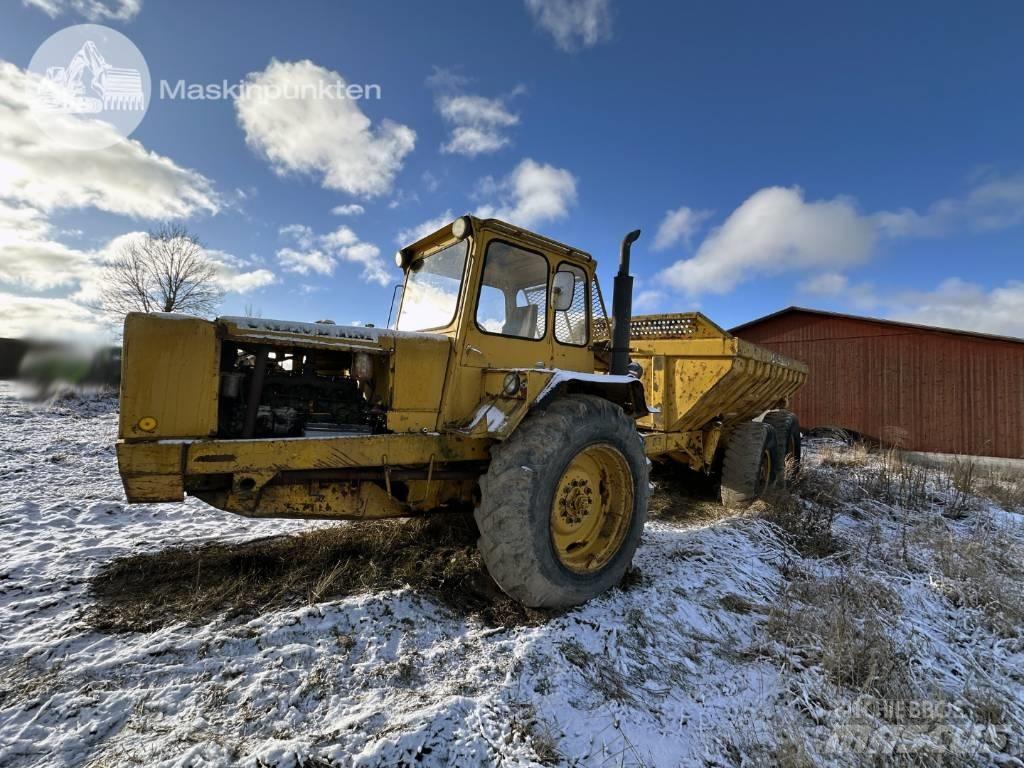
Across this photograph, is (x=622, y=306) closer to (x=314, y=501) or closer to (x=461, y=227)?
(x=461, y=227)

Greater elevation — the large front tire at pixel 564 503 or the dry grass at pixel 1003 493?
the large front tire at pixel 564 503

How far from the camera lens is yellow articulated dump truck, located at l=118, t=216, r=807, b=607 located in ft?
8.64

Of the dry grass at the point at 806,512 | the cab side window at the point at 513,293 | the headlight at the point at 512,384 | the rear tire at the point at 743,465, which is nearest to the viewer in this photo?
the headlight at the point at 512,384

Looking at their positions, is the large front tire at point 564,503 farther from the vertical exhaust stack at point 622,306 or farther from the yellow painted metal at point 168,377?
the yellow painted metal at point 168,377

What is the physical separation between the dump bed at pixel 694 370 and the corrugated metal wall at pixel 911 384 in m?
10.7

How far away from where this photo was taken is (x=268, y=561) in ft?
11.7

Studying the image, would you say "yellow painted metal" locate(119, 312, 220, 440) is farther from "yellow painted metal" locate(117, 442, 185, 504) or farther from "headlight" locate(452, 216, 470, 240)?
"headlight" locate(452, 216, 470, 240)

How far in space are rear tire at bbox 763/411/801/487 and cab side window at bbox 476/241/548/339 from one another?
4.77 meters

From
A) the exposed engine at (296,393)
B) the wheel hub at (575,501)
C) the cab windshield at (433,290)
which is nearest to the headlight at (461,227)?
the cab windshield at (433,290)

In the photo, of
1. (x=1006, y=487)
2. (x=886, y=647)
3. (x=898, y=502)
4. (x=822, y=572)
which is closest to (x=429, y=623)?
(x=886, y=647)

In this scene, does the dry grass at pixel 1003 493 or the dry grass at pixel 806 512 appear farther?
the dry grass at pixel 1003 493

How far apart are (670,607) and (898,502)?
5.25 meters

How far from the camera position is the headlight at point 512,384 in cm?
329

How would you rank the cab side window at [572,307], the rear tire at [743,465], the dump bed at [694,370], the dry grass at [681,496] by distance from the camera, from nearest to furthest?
the cab side window at [572,307] → the dump bed at [694,370] → the dry grass at [681,496] → the rear tire at [743,465]
